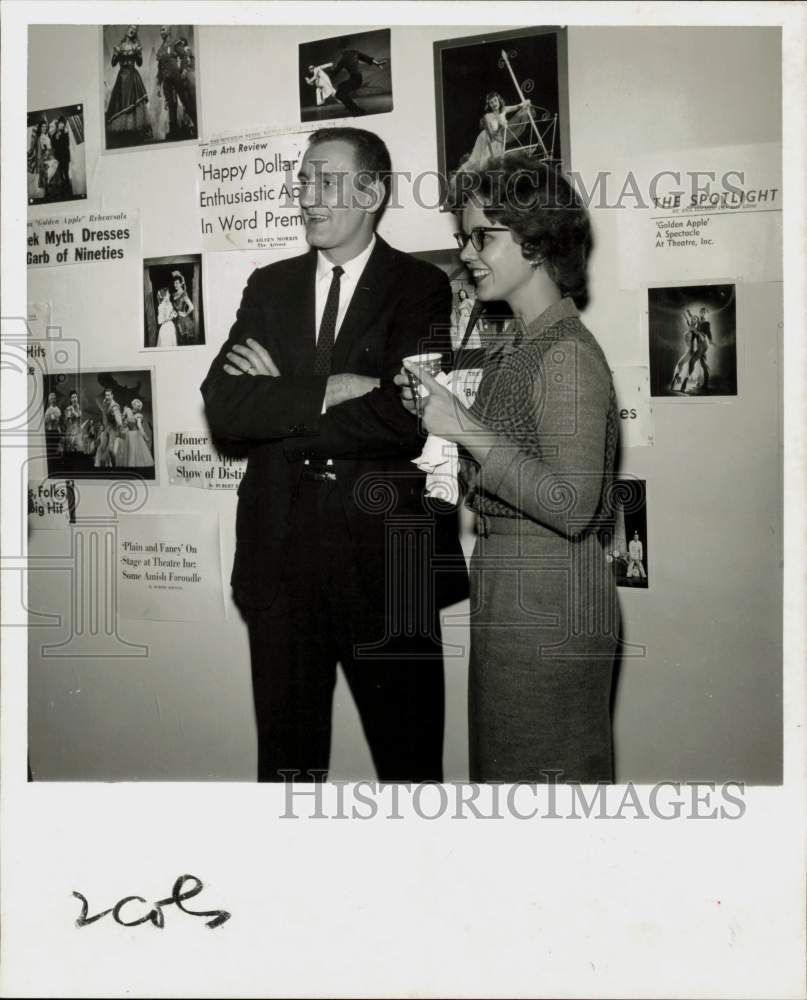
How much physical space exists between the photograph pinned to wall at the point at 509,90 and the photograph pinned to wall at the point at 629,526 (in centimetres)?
77

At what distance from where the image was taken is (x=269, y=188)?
85.3 inches

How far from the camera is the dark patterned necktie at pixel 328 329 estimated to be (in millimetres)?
2137

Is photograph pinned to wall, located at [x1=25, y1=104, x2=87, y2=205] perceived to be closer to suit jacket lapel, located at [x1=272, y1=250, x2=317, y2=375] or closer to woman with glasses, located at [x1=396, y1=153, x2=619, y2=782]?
suit jacket lapel, located at [x1=272, y1=250, x2=317, y2=375]

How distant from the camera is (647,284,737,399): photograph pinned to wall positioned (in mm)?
2102

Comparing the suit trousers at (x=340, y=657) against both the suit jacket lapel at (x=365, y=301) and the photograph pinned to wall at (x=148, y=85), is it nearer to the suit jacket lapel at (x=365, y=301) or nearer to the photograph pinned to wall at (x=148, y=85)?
the suit jacket lapel at (x=365, y=301)

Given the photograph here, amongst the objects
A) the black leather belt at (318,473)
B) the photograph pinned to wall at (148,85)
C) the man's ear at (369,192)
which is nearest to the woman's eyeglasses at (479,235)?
the man's ear at (369,192)

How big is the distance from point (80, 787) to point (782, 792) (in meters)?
1.69

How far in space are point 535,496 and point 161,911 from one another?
1293 mm

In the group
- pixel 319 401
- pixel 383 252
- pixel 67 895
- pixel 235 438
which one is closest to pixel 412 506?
pixel 319 401

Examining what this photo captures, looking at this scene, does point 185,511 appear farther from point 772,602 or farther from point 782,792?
point 782,792

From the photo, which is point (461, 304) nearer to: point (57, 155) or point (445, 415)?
point (445, 415)

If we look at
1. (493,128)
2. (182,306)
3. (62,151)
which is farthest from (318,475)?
(62,151)

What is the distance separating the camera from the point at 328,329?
215 centimetres

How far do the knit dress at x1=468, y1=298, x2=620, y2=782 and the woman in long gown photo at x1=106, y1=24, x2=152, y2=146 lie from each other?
1029 mm
